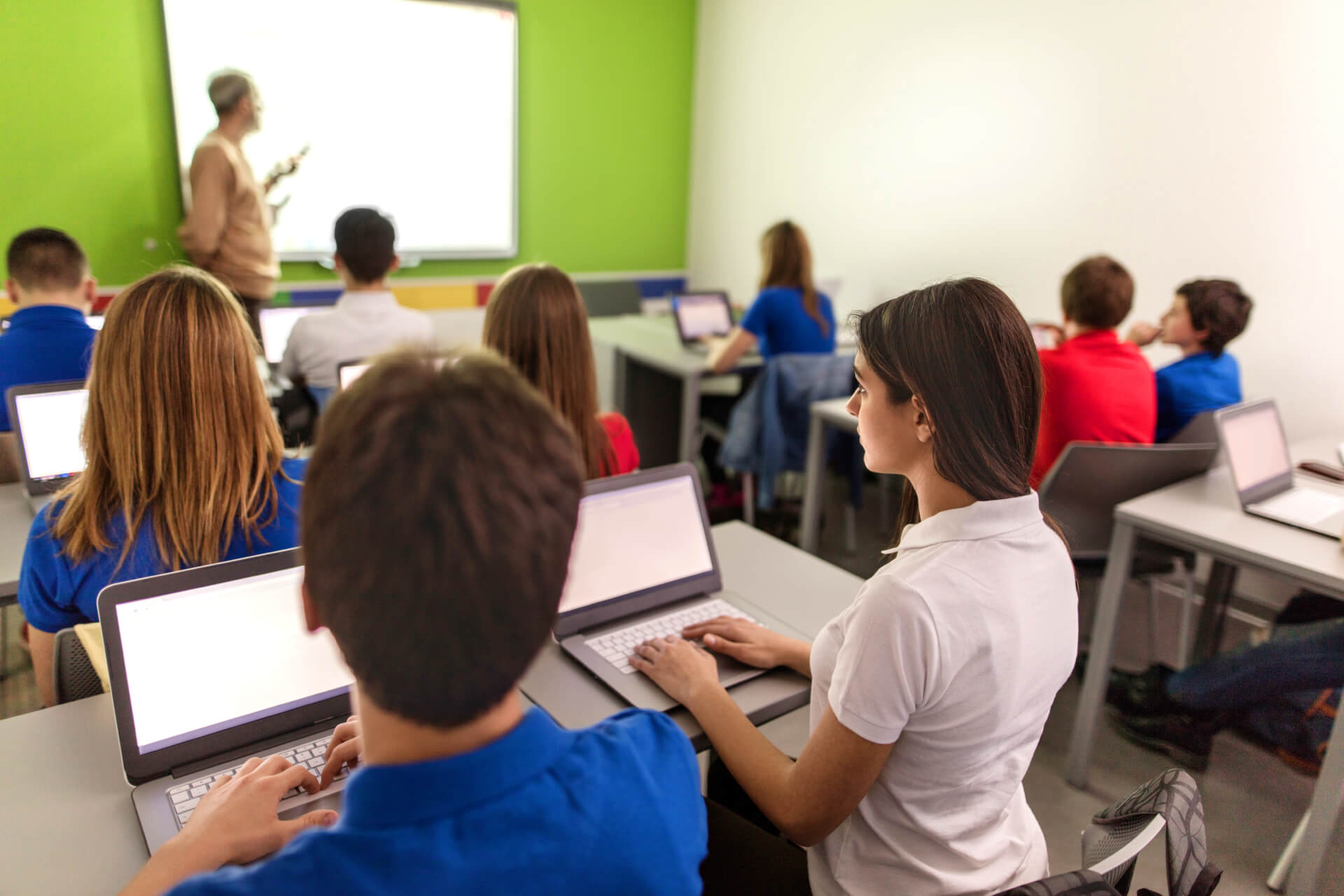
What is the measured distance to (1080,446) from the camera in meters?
2.21

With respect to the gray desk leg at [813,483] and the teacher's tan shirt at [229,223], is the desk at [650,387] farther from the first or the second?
the teacher's tan shirt at [229,223]

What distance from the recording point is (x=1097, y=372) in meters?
2.35

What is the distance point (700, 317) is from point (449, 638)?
11.8 ft

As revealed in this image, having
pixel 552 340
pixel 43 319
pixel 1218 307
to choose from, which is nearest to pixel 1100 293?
pixel 1218 307

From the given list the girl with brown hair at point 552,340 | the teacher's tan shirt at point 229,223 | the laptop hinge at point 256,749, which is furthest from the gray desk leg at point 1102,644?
the teacher's tan shirt at point 229,223

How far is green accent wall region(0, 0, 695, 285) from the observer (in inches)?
152

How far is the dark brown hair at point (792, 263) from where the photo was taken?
3.50 m

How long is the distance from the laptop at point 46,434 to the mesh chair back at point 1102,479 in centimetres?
227

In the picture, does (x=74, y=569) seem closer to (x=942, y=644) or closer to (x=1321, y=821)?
(x=942, y=644)

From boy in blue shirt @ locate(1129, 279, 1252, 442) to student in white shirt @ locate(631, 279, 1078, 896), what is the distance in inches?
74.3

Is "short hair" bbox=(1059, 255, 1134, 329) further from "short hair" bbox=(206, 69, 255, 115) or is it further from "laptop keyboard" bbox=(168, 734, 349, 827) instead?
"short hair" bbox=(206, 69, 255, 115)

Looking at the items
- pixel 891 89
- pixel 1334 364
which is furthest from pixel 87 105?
pixel 1334 364

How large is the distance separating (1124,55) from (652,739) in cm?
377

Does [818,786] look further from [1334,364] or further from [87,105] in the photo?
[87,105]
